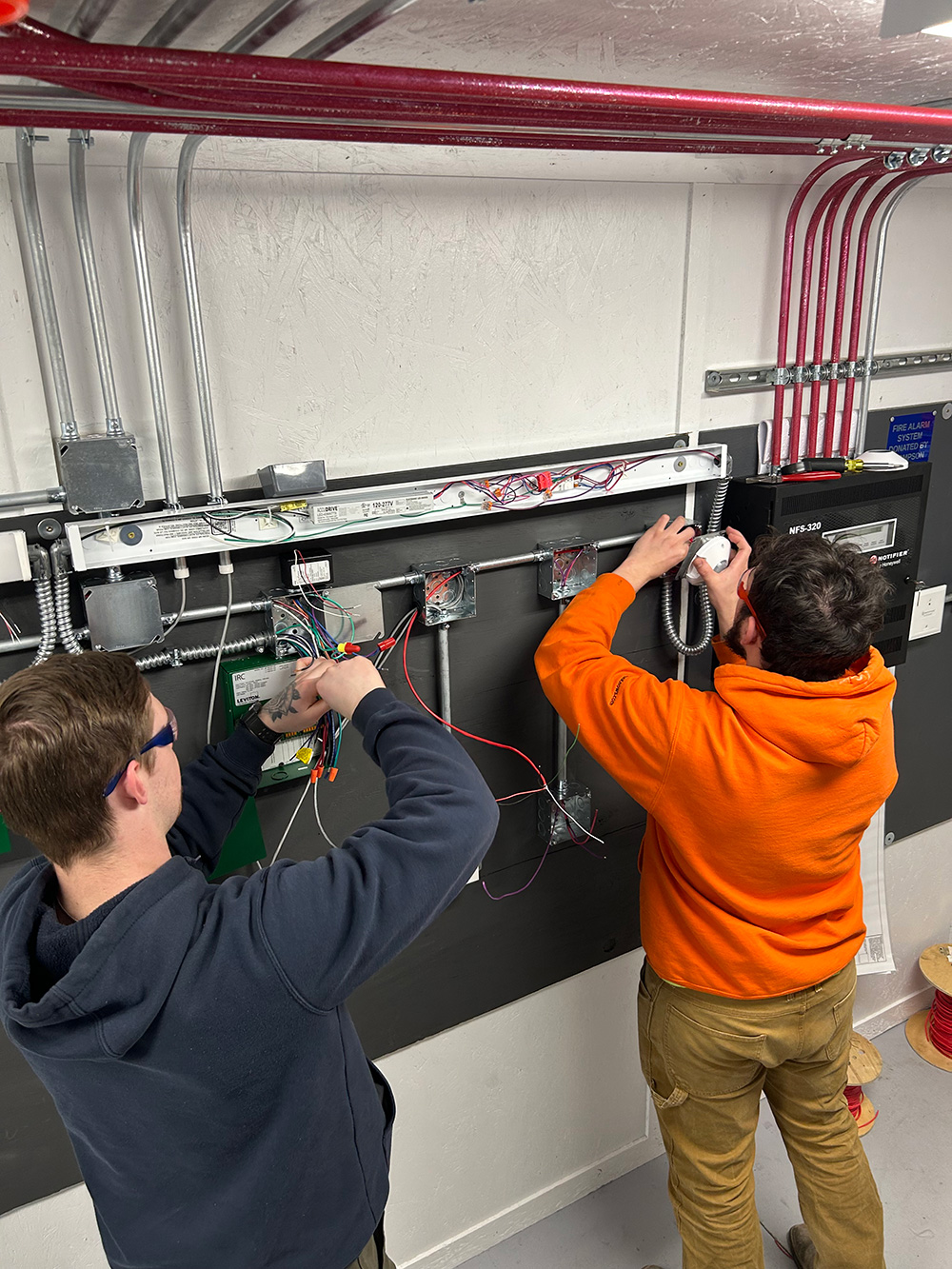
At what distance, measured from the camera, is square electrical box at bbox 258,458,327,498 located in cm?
136

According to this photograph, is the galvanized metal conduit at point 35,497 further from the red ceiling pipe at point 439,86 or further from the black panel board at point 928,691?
the black panel board at point 928,691

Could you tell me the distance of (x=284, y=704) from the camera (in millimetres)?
1342

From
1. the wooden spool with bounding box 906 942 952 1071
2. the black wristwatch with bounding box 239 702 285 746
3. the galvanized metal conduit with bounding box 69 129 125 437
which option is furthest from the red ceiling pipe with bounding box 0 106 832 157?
the wooden spool with bounding box 906 942 952 1071

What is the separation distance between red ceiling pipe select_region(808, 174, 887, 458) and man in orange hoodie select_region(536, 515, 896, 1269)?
1.32 ft

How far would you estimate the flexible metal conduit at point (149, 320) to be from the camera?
3.79ft

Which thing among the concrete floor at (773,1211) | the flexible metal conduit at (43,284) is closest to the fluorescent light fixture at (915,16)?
the flexible metal conduit at (43,284)

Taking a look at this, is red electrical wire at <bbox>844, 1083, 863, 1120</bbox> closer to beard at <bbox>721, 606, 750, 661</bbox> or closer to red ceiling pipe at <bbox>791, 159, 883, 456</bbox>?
beard at <bbox>721, 606, 750, 661</bbox>

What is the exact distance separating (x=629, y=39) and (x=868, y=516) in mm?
1078

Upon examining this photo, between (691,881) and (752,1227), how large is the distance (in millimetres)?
750

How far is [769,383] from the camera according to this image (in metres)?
1.86

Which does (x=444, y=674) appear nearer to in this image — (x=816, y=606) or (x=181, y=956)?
(x=816, y=606)

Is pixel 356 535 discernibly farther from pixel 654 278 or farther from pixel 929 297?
pixel 929 297

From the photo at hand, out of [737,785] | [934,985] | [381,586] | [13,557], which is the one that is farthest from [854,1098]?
[13,557]

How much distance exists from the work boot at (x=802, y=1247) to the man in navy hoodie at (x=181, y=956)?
139 cm
